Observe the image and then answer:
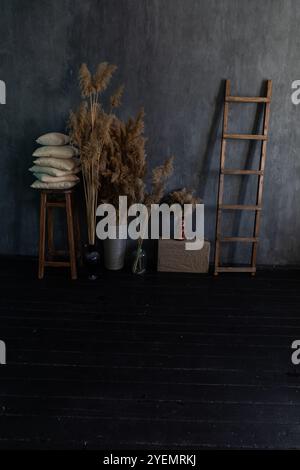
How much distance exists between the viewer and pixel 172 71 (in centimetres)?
384

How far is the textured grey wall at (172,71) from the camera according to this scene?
3.74m

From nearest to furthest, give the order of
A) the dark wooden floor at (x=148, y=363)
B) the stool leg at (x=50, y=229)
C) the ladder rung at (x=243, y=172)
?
the dark wooden floor at (x=148, y=363), the ladder rung at (x=243, y=172), the stool leg at (x=50, y=229)

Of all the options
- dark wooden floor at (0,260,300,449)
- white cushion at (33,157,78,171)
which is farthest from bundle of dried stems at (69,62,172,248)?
dark wooden floor at (0,260,300,449)

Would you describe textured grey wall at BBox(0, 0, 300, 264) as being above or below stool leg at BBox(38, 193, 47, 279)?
above

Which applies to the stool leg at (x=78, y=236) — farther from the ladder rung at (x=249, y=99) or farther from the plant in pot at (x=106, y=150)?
the ladder rung at (x=249, y=99)

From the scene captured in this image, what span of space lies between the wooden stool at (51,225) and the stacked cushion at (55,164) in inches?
2.8

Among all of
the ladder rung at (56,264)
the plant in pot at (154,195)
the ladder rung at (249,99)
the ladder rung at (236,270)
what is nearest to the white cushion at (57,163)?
the plant in pot at (154,195)

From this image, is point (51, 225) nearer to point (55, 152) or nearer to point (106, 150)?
point (55, 152)

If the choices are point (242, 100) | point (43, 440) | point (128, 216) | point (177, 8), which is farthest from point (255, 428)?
point (177, 8)

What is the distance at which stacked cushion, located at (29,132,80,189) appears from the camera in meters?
3.54

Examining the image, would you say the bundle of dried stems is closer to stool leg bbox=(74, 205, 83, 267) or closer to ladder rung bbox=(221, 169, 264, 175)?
stool leg bbox=(74, 205, 83, 267)

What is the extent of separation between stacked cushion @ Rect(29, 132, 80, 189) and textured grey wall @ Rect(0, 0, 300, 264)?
0.38m

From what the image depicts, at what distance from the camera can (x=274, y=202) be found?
160 inches

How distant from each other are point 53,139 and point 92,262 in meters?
1.04
